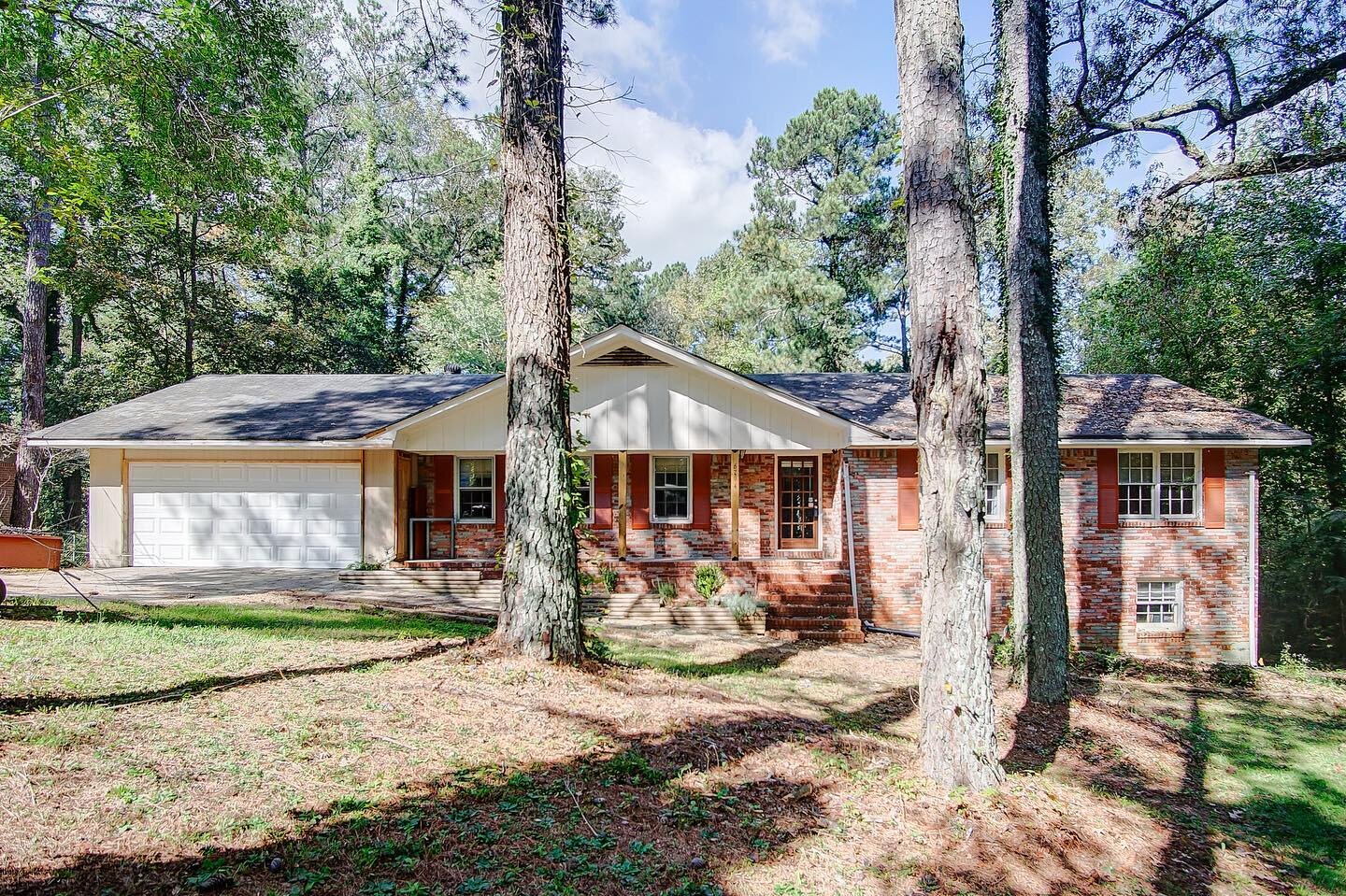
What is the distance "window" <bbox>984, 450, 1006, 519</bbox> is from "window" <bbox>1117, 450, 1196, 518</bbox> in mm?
2398

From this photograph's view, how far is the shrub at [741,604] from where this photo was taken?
11.4m

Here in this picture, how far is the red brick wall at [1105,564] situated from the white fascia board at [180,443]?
990 cm

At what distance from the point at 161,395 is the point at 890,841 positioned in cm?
Result: 1837

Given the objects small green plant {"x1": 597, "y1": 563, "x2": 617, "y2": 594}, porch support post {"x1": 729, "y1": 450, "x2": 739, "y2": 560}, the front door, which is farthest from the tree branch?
small green plant {"x1": 597, "y1": 563, "x2": 617, "y2": 594}

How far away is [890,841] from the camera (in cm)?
364

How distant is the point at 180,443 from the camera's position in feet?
42.8

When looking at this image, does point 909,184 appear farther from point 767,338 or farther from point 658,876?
point 767,338

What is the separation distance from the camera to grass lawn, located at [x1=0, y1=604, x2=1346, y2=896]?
3.06m

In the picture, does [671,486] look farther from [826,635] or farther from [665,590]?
[826,635]

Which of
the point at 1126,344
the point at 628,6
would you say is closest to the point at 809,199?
the point at 1126,344

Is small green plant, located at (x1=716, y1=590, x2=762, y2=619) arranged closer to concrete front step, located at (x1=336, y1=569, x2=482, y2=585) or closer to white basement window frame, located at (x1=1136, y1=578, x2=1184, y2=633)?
concrete front step, located at (x1=336, y1=569, x2=482, y2=585)

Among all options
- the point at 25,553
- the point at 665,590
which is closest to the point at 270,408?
the point at 25,553

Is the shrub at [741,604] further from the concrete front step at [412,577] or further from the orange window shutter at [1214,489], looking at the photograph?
the orange window shutter at [1214,489]

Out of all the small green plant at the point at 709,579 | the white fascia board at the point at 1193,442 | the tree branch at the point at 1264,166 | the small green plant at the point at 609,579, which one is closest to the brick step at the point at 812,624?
the small green plant at the point at 709,579
